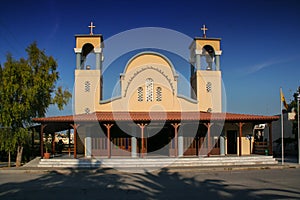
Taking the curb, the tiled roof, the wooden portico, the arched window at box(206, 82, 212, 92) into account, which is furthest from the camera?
the arched window at box(206, 82, 212, 92)

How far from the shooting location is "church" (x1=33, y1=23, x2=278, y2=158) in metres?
21.1

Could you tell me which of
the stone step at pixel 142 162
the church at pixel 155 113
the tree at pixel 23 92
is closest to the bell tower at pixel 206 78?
the church at pixel 155 113

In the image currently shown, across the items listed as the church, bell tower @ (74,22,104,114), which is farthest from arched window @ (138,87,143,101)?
bell tower @ (74,22,104,114)

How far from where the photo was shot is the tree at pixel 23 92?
19.5 m

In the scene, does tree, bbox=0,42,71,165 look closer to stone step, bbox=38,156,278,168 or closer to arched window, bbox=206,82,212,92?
stone step, bbox=38,156,278,168

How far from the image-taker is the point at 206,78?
2612 centimetres

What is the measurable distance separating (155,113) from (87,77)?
24.7ft

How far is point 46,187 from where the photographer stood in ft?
39.9

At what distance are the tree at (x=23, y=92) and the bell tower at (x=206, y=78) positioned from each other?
1154 cm

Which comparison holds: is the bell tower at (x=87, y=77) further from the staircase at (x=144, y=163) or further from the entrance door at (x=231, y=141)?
the entrance door at (x=231, y=141)

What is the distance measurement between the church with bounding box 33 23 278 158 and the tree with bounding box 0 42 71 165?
159 cm

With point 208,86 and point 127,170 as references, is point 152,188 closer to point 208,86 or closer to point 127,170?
point 127,170

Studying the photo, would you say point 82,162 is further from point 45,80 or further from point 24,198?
point 24,198

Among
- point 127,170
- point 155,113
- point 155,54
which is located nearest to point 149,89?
point 155,54
